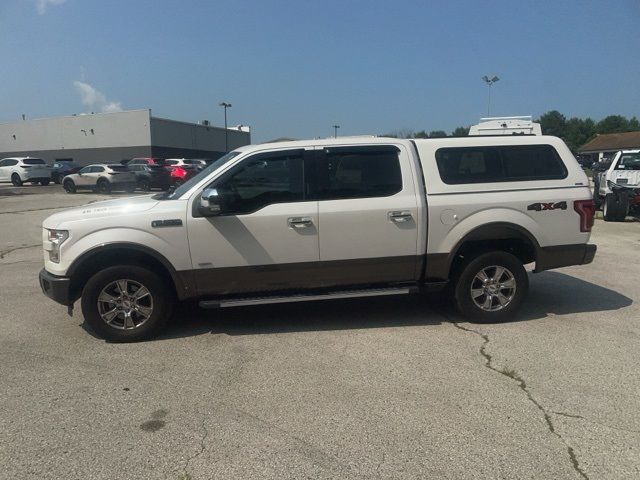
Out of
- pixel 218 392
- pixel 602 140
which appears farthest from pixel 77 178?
pixel 602 140

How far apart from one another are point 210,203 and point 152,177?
1000 inches

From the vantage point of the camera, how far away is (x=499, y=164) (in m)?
5.46

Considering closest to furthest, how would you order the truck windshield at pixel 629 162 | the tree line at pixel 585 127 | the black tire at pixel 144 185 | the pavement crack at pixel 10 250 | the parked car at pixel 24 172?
the pavement crack at pixel 10 250, the truck windshield at pixel 629 162, the black tire at pixel 144 185, the parked car at pixel 24 172, the tree line at pixel 585 127

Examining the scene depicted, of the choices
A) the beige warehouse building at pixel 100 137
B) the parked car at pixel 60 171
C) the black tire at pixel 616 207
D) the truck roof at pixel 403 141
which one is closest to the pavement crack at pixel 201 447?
the truck roof at pixel 403 141

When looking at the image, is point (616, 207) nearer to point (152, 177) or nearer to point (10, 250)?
point (10, 250)

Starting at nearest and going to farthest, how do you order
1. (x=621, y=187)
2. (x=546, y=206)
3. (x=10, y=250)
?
1. (x=546, y=206)
2. (x=10, y=250)
3. (x=621, y=187)

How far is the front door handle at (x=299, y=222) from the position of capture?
5031 millimetres

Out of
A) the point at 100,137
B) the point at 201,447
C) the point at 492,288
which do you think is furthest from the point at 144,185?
the point at 100,137

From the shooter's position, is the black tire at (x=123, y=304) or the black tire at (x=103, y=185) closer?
the black tire at (x=123, y=304)

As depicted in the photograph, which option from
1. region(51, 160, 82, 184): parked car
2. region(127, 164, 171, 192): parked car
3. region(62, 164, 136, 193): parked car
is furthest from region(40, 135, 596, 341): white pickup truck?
region(51, 160, 82, 184): parked car

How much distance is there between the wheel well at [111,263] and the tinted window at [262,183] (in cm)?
94

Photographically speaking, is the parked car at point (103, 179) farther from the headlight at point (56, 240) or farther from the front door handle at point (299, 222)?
the front door handle at point (299, 222)

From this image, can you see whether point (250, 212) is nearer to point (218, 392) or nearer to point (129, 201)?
point (129, 201)

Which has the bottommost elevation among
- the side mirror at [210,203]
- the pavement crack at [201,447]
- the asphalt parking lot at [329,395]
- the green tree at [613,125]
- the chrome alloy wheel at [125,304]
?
the pavement crack at [201,447]
